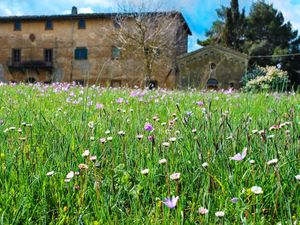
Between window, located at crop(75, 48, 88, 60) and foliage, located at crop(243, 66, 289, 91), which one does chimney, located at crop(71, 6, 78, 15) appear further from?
foliage, located at crop(243, 66, 289, 91)

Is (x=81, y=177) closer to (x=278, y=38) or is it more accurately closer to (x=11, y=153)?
(x=11, y=153)

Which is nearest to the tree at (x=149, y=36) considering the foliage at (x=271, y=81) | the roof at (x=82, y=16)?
the roof at (x=82, y=16)

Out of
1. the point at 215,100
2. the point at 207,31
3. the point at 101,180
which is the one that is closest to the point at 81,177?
the point at 101,180

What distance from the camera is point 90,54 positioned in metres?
38.6

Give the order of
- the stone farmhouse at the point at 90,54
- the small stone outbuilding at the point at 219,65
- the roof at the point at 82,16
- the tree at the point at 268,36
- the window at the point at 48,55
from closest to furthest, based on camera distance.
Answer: the small stone outbuilding at the point at 219,65 < the stone farmhouse at the point at 90,54 < the roof at the point at 82,16 < the window at the point at 48,55 < the tree at the point at 268,36

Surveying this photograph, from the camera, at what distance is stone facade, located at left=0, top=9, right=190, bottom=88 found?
122 feet

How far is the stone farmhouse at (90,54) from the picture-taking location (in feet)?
112

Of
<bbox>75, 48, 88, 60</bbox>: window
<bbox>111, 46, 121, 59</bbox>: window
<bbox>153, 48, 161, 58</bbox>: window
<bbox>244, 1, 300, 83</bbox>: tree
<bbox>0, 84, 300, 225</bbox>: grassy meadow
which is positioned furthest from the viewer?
<bbox>244, 1, 300, 83</bbox>: tree

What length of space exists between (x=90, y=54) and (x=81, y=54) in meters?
0.90

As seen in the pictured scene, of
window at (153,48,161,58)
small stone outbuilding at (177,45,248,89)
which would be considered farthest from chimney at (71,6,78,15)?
small stone outbuilding at (177,45,248,89)

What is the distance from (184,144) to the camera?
88.3 inches

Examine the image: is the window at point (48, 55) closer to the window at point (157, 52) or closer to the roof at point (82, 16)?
the roof at point (82, 16)

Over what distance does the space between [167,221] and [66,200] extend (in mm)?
545

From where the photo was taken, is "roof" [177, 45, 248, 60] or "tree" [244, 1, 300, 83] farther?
"tree" [244, 1, 300, 83]
